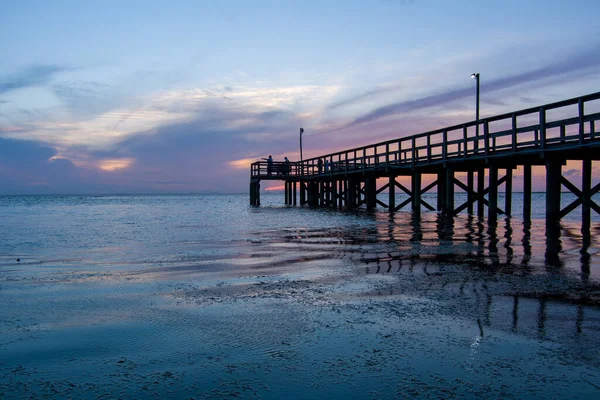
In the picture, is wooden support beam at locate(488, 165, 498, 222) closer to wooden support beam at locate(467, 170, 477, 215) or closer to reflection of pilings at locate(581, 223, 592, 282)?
wooden support beam at locate(467, 170, 477, 215)

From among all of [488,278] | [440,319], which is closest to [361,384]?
[440,319]

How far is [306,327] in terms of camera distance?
4477mm

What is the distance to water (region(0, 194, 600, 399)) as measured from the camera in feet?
10.6

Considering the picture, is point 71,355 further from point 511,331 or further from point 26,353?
point 511,331

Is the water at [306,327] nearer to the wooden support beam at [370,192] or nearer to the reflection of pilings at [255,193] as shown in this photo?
the wooden support beam at [370,192]

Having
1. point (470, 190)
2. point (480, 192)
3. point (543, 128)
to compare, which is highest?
point (543, 128)

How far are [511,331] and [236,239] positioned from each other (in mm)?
9798

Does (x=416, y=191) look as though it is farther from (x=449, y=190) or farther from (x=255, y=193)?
(x=255, y=193)

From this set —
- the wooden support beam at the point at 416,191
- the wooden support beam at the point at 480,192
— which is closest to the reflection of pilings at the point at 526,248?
the wooden support beam at the point at 480,192

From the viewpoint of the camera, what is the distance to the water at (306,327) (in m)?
3.22

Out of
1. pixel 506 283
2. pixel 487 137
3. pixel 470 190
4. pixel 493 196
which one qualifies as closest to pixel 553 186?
pixel 493 196

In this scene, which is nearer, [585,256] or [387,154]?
[585,256]

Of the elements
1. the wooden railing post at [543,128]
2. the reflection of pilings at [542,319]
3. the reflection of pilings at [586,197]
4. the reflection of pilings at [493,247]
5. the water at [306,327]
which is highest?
the wooden railing post at [543,128]

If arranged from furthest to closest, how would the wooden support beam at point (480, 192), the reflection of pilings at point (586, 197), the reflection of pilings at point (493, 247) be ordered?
the wooden support beam at point (480, 192) < the reflection of pilings at point (586, 197) < the reflection of pilings at point (493, 247)
